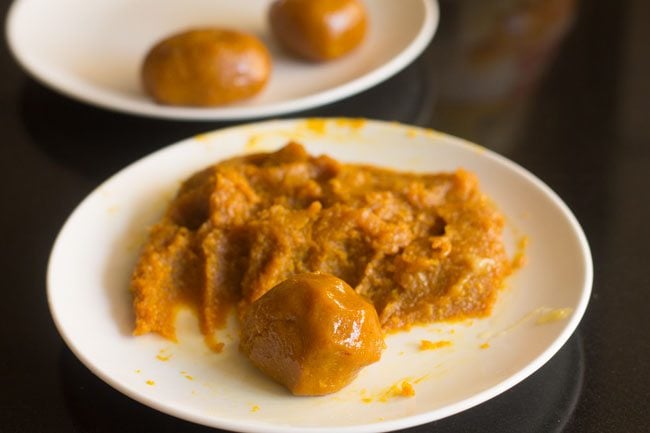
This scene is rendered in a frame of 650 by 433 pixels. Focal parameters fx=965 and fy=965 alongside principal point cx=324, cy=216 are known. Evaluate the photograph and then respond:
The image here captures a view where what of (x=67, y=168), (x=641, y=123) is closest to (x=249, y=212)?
(x=67, y=168)

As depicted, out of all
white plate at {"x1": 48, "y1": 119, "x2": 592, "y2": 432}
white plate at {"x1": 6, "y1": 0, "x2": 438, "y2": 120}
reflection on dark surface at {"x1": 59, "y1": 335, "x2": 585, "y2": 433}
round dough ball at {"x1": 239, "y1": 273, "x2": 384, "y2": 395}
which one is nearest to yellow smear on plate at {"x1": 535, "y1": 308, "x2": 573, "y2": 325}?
white plate at {"x1": 48, "y1": 119, "x2": 592, "y2": 432}

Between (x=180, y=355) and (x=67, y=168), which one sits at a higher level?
(x=180, y=355)

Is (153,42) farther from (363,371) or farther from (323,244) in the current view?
(363,371)

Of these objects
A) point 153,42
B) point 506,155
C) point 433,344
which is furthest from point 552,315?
point 153,42

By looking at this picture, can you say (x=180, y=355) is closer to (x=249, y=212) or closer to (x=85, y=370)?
(x=85, y=370)

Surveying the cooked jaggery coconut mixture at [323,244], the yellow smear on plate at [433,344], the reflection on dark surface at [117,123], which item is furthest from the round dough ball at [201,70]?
the yellow smear on plate at [433,344]

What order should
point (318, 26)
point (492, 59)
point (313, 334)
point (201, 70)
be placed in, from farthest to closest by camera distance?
point (492, 59) → point (318, 26) → point (201, 70) → point (313, 334)
